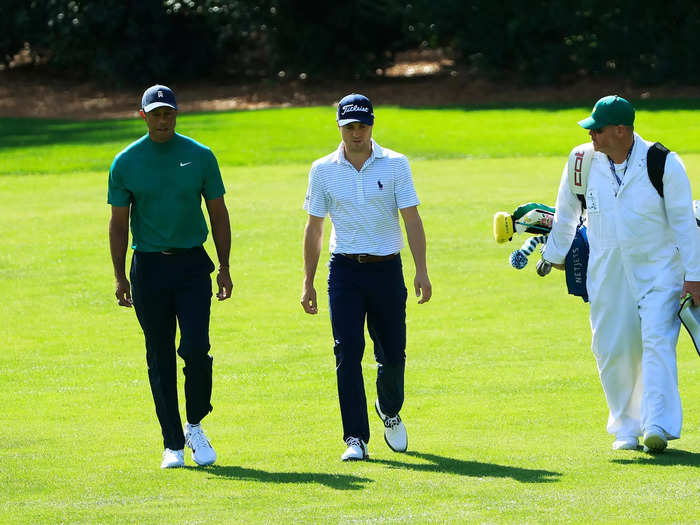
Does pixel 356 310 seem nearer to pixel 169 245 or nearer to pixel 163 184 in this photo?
pixel 169 245

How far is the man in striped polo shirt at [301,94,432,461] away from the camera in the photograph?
7.59 meters

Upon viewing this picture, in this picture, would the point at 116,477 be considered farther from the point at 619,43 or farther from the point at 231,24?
the point at 231,24

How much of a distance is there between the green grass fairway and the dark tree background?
47.9 feet

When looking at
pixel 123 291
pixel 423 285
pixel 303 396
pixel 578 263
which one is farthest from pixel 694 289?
pixel 303 396

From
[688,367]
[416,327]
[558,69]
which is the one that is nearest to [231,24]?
[558,69]

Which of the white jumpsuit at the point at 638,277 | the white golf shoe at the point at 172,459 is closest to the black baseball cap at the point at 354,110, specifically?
the white jumpsuit at the point at 638,277

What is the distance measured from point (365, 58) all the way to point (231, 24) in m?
3.99

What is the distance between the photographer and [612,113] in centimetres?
743

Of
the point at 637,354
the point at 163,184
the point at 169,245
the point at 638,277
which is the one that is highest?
the point at 163,184

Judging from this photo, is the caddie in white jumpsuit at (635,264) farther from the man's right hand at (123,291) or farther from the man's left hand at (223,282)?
the man's right hand at (123,291)

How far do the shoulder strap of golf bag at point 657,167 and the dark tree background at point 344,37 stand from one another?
1118 inches

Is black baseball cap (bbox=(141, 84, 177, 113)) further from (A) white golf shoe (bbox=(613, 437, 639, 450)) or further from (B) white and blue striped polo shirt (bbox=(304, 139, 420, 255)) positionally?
(A) white golf shoe (bbox=(613, 437, 639, 450))

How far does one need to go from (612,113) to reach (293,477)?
2.54m

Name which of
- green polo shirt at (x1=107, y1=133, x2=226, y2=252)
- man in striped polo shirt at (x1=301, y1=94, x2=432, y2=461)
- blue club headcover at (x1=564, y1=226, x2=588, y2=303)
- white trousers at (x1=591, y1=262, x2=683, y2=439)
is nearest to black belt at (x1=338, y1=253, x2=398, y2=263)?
man in striped polo shirt at (x1=301, y1=94, x2=432, y2=461)
